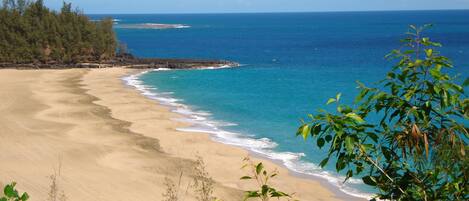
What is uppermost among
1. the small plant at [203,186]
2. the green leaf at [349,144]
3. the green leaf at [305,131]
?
the green leaf at [305,131]

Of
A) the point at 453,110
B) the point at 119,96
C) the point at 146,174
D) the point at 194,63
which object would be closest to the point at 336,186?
the point at 146,174

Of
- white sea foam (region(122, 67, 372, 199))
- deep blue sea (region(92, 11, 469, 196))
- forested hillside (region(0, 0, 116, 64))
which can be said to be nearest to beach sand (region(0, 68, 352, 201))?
white sea foam (region(122, 67, 372, 199))

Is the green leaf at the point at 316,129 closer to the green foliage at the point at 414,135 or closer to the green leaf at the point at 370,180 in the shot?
the green foliage at the point at 414,135

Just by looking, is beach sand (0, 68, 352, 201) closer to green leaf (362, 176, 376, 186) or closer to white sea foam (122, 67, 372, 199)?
white sea foam (122, 67, 372, 199)

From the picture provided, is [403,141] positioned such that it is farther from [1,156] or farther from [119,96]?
[119,96]

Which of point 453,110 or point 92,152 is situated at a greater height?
point 453,110

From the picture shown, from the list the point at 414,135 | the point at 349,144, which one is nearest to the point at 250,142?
the point at 414,135

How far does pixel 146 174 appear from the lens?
20.6 metres

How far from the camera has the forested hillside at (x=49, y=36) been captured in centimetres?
6850

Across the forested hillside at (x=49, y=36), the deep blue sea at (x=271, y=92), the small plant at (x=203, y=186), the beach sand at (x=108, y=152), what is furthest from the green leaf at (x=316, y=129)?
the forested hillside at (x=49, y=36)

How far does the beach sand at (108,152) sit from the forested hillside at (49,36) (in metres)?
29.3

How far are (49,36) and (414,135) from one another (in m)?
71.9

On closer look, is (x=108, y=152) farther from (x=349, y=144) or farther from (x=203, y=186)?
(x=349, y=144)

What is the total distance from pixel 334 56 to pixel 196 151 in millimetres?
59460
